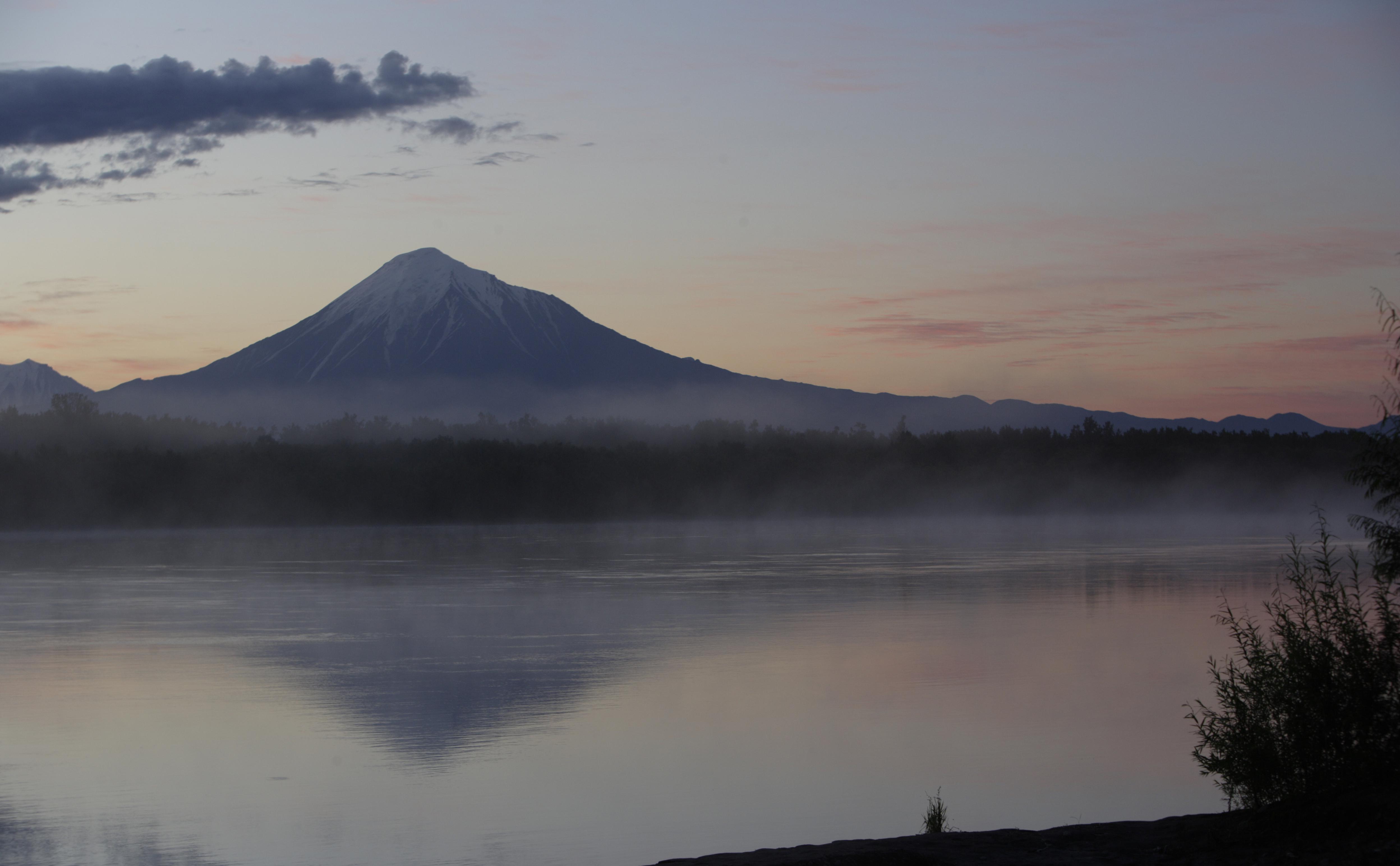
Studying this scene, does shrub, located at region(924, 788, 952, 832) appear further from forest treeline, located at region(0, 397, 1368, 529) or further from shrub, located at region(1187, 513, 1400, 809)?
forest treeline, located at region(0, 397, 1368, 529)

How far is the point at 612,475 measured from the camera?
143 metres

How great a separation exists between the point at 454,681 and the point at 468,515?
351 feet

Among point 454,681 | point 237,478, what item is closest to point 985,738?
point 454,681

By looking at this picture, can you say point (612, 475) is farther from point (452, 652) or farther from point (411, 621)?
point (452, 652)

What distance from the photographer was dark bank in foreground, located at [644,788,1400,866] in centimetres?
954

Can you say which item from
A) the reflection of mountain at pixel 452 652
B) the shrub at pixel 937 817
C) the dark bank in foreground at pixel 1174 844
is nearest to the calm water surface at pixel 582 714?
the reflection of mountain at pixel 452 652

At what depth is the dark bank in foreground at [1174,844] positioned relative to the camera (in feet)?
31.3

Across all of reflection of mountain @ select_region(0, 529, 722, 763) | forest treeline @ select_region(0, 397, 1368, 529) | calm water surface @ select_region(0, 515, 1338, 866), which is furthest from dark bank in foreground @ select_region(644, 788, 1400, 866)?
forest treeline @ select_region(0, 397, 1368, 529)

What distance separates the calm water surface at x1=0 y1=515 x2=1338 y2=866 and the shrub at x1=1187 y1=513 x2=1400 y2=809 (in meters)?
1.96

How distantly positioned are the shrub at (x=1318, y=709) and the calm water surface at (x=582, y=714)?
1.96 meters

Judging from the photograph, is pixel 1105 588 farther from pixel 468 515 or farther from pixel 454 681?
pixel 468 515

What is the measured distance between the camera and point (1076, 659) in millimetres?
23609

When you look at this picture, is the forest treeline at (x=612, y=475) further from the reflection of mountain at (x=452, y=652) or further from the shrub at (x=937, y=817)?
the shrub at (x=937, y=817)

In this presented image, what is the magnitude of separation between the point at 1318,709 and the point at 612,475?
132m
